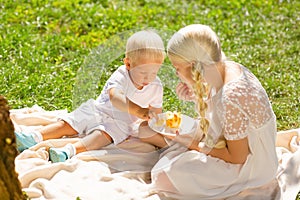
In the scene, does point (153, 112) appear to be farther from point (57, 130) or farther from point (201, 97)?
point (57, 130)

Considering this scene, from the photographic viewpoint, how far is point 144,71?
459 centimetres

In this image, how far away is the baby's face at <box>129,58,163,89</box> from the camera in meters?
4.54

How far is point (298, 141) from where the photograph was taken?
5047 millimetres

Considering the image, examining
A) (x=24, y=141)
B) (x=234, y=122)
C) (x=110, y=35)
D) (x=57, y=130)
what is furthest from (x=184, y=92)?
(x=110, y=35)

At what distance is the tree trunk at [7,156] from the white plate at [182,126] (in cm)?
134

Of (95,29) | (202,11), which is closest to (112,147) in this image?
(95,29)

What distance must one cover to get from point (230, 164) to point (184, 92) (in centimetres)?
57

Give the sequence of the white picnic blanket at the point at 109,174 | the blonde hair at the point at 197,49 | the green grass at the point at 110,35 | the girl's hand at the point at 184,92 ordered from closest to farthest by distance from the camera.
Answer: the blonde hair at the point at 197,49
the white picnic blanket at the point at 109,174
the girl's hand at the point at 184,92
the green grass at the point at 110,35

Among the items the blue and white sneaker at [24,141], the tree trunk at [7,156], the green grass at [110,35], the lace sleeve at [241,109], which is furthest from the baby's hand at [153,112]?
the tree trunk at [7,156]

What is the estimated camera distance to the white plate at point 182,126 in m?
4.68

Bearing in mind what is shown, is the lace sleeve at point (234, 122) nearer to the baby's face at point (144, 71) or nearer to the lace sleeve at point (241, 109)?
the lace sleeve at point (241, 109)

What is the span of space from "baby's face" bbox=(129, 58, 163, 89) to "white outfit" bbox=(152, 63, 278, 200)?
0.47 metres

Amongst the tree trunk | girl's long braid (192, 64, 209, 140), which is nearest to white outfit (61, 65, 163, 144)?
girl's long braid (192, 64, 209, 140)

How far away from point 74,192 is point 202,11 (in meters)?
3.76
